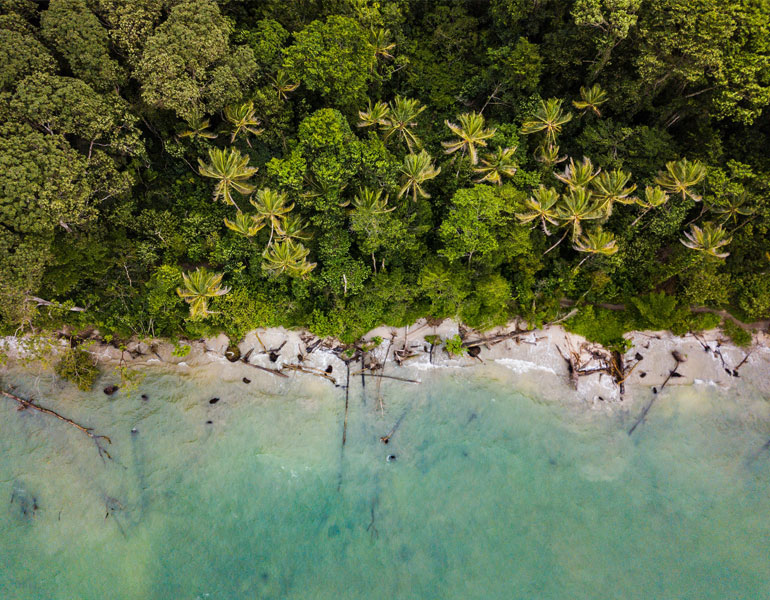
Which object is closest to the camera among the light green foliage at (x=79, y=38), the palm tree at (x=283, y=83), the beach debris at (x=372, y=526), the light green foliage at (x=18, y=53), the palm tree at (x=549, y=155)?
the light green foliage at (x=18, y=53)

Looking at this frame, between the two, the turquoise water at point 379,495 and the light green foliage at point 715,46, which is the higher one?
the light green foliage at point 715,46

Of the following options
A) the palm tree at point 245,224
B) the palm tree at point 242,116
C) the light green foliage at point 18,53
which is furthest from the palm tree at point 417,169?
the light green foliage at point 18,53

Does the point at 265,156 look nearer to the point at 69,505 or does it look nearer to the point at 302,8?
the point at 302,8

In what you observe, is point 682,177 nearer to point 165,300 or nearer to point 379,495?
point 379,495

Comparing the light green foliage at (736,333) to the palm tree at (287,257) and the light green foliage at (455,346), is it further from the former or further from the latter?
the palm tree at (287,257)

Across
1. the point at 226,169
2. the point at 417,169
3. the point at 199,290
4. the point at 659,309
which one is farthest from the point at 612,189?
the point at 199,290

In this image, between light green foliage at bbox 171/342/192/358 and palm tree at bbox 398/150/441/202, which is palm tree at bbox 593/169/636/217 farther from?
light green foliage at bbox 171/342/192/358

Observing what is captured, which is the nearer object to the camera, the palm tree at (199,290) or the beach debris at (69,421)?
the palm tree at (199,290)
